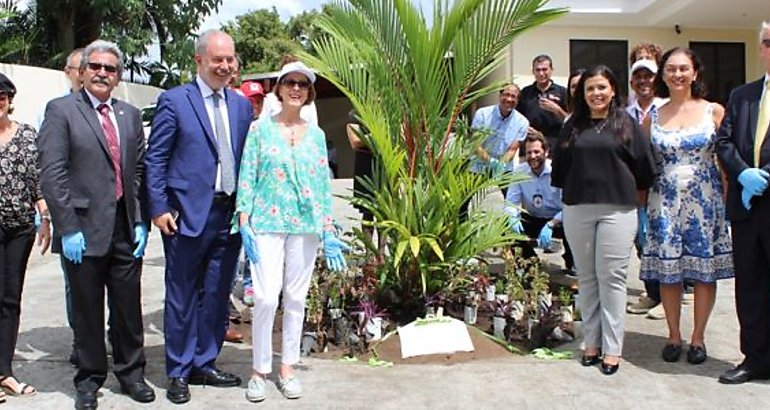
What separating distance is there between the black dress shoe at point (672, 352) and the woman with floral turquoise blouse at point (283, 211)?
88.2 inches

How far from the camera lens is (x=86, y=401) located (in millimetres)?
3707

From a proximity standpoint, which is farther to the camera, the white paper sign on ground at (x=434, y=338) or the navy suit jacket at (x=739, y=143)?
the white paper sign on ground at (x=434, y=338)

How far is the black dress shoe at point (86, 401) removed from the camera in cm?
369

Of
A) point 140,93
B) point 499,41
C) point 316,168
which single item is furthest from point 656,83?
point 140,93

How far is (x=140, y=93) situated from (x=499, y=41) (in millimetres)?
16950

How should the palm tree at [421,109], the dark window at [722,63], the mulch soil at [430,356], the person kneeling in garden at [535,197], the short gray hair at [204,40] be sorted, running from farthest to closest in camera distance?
the dark window at [722,63]
the person kneeling in garden at [535,197]
the palm tree at [421,109]
the mulch soil at [430,356]
the short gray hair at [204,40]

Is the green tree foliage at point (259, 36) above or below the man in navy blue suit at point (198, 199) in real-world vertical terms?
above

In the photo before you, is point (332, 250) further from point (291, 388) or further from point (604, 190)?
point (604, 190)

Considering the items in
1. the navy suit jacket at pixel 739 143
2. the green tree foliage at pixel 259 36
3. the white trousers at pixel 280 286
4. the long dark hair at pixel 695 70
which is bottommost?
the white trousers at pixel 280 286

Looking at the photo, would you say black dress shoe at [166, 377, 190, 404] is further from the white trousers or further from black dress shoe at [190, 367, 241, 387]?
the white trousers

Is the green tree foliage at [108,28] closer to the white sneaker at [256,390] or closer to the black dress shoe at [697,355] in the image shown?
the white sneaker at [256,390]

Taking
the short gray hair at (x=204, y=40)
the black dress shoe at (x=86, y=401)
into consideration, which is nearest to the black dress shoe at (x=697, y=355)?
the short gray hair at (x=204, y=40)

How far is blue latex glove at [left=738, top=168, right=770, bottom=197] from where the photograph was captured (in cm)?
384

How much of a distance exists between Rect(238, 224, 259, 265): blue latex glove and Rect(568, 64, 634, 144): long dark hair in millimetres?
1939
